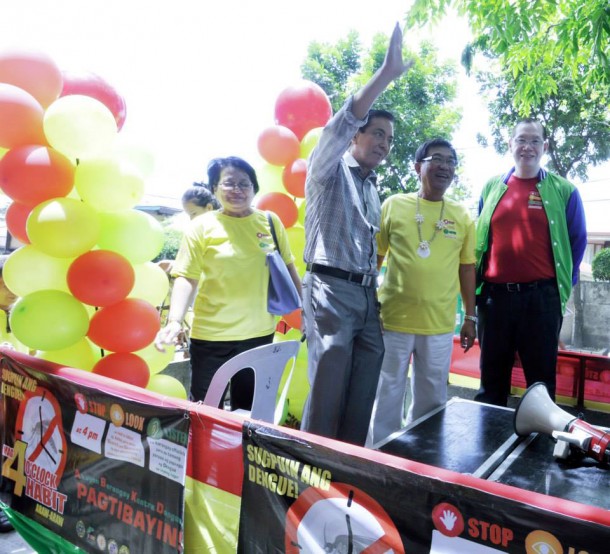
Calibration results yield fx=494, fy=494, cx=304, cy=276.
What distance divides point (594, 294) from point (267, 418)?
10.1 metres

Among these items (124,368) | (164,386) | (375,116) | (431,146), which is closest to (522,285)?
(431,146)

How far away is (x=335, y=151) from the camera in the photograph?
215 cm

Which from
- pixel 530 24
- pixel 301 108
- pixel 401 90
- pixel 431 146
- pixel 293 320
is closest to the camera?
pixel 431 146

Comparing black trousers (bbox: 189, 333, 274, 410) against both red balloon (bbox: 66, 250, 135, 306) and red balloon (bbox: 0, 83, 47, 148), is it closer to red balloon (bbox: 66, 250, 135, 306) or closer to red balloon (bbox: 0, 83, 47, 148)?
red balloon (bbox: 66, 250, 135, 306)

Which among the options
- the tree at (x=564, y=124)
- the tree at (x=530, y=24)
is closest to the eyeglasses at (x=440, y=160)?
the tree at (x=530, y=24)

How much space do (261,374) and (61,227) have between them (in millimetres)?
1369

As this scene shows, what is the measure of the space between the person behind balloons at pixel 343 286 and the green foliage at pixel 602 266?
11.7 m

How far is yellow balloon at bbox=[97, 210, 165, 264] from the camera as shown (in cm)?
300

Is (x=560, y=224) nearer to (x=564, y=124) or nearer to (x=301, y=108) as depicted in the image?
(x=301, y=108)

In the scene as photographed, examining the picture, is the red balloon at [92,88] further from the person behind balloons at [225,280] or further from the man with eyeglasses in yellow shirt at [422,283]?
the man with eyeglasses in yellow shirt at [422,283]

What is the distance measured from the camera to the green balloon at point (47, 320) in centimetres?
272

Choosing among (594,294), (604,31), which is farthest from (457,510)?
(594,294)

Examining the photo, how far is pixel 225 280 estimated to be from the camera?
8.53 ft

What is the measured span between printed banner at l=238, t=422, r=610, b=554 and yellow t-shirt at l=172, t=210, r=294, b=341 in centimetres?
121
